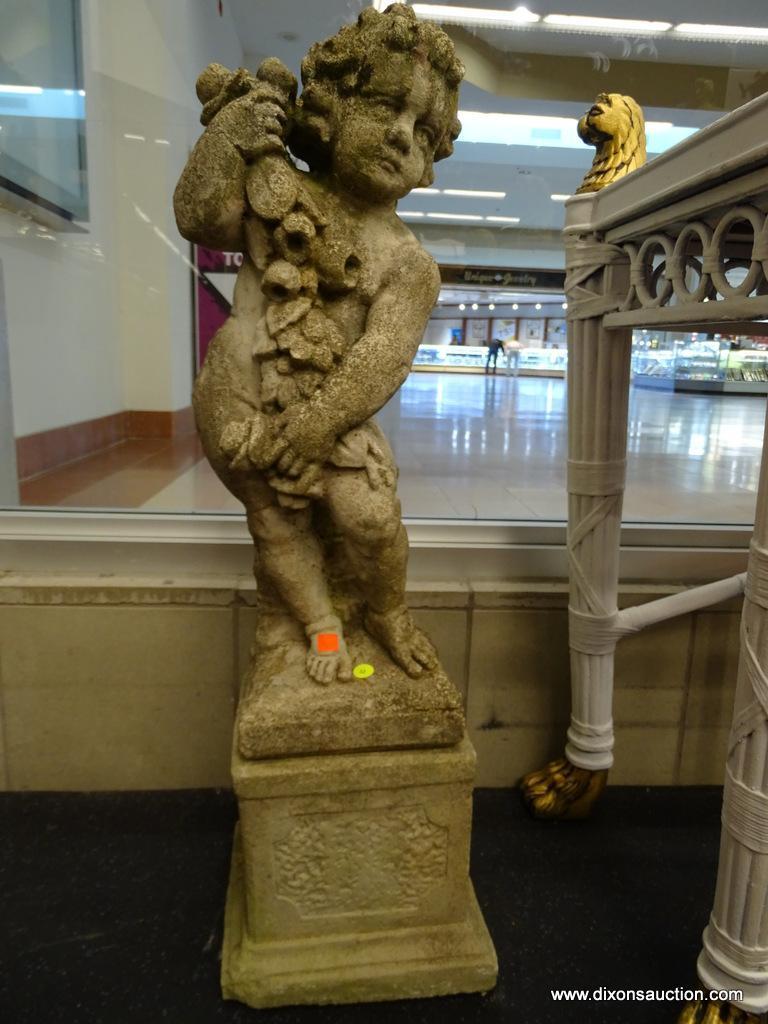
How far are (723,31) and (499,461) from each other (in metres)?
1.36

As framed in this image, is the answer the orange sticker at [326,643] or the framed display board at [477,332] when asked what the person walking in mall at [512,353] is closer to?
the framed display board at [477,332]

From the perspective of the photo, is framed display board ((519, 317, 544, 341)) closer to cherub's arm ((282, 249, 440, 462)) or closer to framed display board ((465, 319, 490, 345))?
framed display board ((465, 319, 490, 345))

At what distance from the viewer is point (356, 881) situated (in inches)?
47.2

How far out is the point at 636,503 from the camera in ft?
6.64

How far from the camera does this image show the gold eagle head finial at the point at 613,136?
1.34 metres

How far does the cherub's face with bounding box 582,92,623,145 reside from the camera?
134 cm

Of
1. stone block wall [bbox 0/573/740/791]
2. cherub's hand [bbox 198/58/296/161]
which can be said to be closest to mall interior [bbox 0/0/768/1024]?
stone block wall [bbox 0/573/740/791]

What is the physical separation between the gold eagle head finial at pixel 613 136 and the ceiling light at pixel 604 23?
919mm

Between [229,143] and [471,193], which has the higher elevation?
[471,193]

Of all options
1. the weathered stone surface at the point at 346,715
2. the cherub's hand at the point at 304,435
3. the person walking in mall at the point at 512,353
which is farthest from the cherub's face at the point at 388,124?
the person walking in mall at the point at 512,353

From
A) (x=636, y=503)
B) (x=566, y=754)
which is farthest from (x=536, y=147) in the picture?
(x=566, y=754)

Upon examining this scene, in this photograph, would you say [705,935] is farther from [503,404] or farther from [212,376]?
[503,404]

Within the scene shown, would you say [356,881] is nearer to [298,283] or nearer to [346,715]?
[346,715]

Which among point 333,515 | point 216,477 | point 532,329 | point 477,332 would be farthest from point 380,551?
point 477,332
